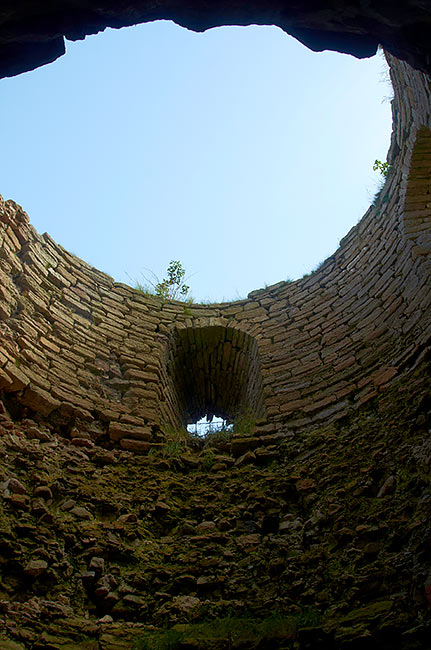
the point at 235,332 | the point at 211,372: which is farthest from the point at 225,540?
the point at 211,372

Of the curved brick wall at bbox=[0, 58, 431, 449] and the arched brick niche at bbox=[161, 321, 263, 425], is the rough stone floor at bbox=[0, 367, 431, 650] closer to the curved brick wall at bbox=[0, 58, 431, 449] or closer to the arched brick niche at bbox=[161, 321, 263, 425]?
the curved brick wall at bbox=[0, 58, 431, 449]

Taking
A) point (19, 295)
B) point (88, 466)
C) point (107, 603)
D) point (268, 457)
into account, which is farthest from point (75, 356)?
point (107, 603)

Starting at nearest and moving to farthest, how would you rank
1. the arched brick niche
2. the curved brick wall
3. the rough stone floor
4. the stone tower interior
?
the stone tower interior, the rough stone floor, the curved brick wall, the arched brick niche

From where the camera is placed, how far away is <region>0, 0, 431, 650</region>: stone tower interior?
2.27m

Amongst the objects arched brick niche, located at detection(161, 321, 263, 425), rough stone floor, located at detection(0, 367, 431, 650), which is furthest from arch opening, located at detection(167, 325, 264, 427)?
rough stone floor, located at detection(0, 367, 431, 650)

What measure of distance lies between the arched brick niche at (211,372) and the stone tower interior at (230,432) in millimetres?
39

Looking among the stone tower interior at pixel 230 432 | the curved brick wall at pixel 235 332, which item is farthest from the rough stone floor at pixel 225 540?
the curved brick wall at pixel 235 332

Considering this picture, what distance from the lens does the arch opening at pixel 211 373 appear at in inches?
242

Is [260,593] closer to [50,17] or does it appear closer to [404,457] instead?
[404,457]

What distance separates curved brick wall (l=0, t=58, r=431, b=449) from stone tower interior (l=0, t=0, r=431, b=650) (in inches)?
1.0

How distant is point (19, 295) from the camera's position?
470 centimetres

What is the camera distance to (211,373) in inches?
266

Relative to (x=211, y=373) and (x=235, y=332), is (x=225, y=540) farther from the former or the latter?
(x=211, y=373)

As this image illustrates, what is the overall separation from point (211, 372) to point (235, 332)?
0.74 meters
